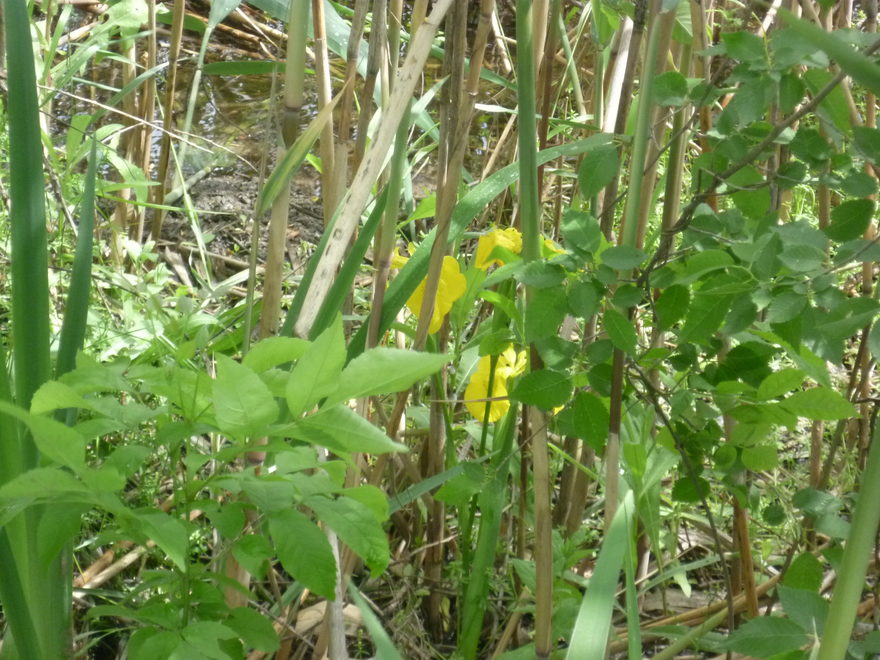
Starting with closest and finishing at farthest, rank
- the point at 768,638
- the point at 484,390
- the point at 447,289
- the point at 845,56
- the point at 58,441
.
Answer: the point at 845,56
the point at 58,441
the point at 768,638
the point at 447,289
the point at 484,390

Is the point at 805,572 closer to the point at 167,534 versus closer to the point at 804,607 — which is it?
the point at 804,607

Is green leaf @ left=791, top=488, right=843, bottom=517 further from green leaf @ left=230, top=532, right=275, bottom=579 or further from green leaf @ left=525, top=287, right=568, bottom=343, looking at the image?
green leaf @ left=230, top=532, right=275, bottom=579

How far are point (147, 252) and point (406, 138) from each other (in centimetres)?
81

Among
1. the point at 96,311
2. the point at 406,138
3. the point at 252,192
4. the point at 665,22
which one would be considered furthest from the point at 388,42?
the point at 252,192

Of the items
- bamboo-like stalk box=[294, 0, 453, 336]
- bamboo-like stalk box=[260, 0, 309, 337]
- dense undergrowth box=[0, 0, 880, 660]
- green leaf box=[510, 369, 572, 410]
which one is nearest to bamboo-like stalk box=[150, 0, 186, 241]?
dense undergrowth box=[0, 0, 880, 660]

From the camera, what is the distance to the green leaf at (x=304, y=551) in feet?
2.06

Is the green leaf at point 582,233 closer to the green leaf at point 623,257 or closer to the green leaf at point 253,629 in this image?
the green leaf at point 623,257

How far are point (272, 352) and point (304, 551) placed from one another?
5.4 inches

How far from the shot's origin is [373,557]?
637 millimetres

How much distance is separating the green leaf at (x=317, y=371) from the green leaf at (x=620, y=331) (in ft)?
0.83

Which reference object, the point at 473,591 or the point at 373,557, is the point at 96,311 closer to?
the point at 473,591

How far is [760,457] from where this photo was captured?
0.85 m

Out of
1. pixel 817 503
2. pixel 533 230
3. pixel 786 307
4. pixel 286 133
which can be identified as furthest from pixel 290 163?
pixel 817 503

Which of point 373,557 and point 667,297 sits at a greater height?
point 667,297
